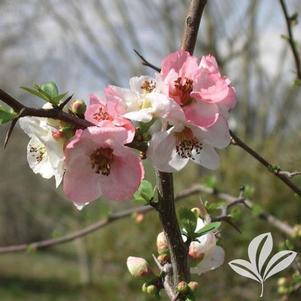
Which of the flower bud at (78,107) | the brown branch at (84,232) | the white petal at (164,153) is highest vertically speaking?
the brown branch at (84,232)

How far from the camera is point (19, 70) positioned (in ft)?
51.3

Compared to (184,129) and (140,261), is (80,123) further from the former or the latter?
(140,261)

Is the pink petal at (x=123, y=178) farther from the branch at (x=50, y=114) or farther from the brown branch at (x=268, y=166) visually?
the brown branch at (x=268, y=166)

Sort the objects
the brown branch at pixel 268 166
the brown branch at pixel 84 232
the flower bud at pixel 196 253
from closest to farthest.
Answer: the flower bud at pixel 196 253 → the brown branch at pixel 268 166 → the brown branch at pixel 84 232

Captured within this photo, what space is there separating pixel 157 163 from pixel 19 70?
1540 centimetres

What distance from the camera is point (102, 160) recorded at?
83cm

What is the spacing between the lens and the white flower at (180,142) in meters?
0.79

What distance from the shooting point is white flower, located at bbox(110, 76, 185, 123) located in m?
0.76

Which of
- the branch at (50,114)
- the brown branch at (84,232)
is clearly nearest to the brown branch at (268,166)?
the branch at (50,114)

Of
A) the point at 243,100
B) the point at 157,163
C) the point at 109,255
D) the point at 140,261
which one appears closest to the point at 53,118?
the point at 157,163

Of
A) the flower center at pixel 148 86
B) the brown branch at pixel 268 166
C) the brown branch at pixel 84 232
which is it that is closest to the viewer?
the flower center at pixel 148 86

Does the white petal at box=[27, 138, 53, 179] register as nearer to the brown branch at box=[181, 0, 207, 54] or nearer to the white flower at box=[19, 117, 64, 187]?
the white flower at box=[19, 117, 64, 187]

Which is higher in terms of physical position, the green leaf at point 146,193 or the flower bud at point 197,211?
the flower bud at point 197,211

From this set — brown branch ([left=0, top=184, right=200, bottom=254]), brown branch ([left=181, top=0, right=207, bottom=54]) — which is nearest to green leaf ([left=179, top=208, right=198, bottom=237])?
brown branch ([left=181, top=0, right=207, bottom=54])
